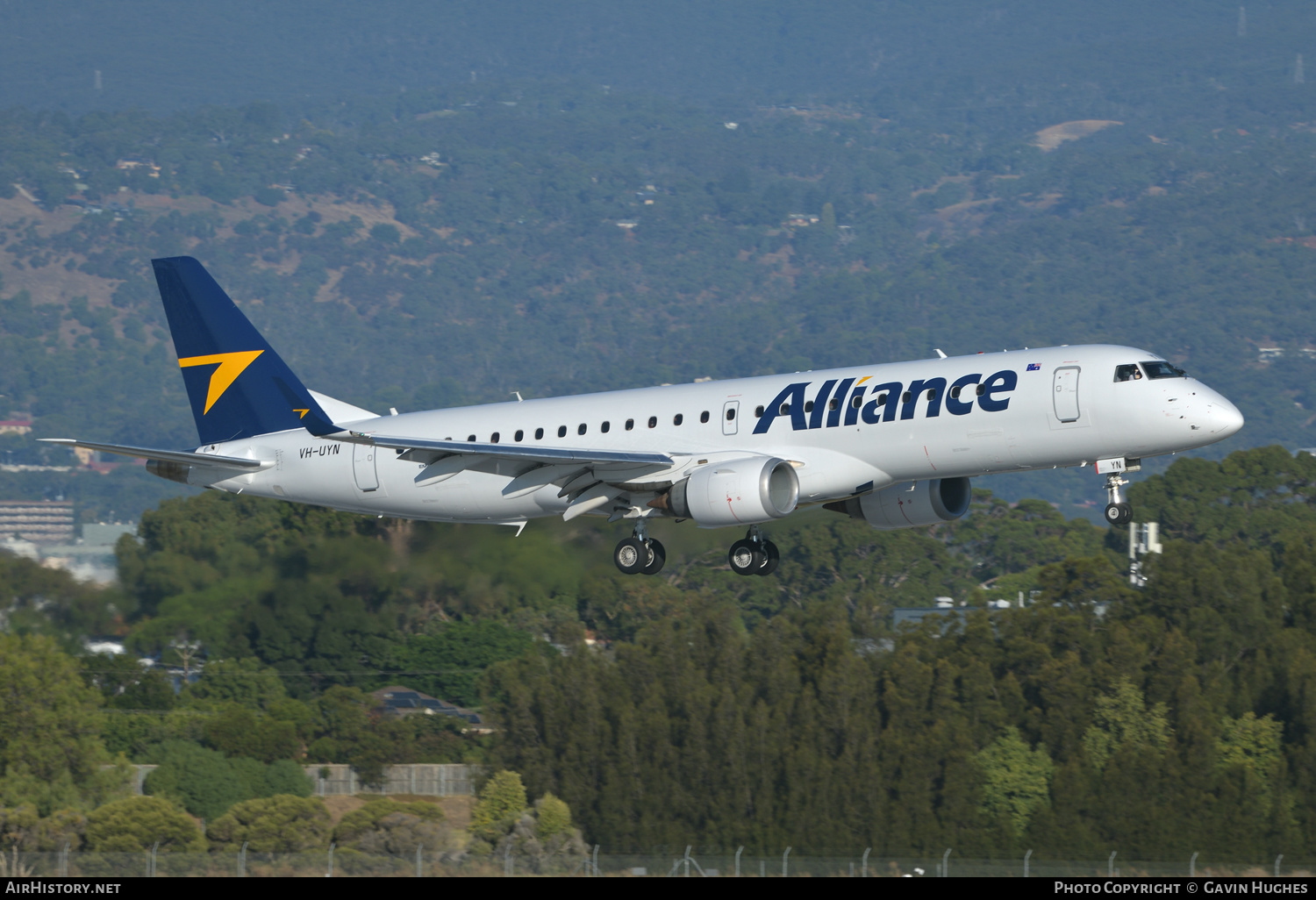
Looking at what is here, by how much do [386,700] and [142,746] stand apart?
15.8 metres

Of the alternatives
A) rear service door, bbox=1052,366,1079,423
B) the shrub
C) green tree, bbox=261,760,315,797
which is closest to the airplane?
rear service door, bbox=1052,366,1079,423

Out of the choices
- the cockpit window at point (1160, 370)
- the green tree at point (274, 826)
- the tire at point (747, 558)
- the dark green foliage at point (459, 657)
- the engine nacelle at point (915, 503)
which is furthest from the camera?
the dark green foliage at point (459, 657)

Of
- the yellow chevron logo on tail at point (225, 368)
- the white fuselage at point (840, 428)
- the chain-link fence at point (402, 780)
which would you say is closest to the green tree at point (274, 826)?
the chain-link fence at point (402, 780)

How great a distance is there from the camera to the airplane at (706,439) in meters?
39.9

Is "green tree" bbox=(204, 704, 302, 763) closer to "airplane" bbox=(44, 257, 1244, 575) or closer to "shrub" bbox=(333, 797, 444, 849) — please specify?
"shrub" bbox=(333, 797, 444, 849)

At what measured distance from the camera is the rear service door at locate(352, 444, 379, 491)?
47.3 m

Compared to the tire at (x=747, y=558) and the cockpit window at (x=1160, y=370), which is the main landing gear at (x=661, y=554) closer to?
the tire at (x=747, y=558)

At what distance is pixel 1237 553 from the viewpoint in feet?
321

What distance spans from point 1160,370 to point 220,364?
24620 mm

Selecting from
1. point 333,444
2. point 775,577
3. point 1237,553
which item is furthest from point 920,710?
point 775,577

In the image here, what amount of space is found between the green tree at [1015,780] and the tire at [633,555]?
40.9 metres

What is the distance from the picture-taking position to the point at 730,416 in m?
42.9

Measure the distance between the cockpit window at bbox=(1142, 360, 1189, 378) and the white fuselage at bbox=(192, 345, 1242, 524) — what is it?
0.82 ft

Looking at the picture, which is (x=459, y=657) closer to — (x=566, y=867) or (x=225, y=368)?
(x=566, y=867)
